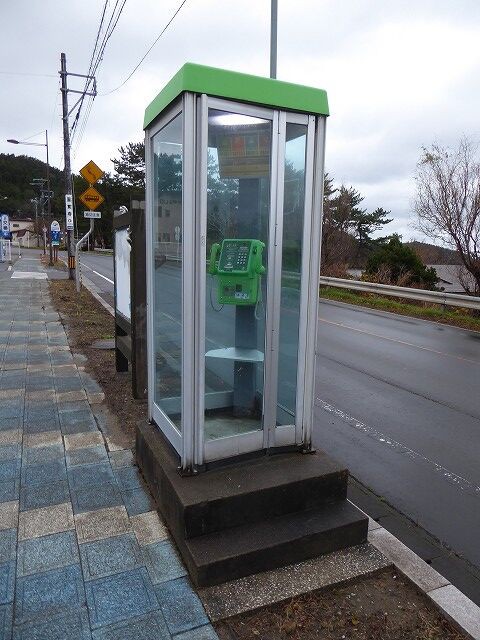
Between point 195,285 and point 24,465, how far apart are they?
2.18 metres

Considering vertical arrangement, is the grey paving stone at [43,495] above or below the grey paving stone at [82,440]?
below

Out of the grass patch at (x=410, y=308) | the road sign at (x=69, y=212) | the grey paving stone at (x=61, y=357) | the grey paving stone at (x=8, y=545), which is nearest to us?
the grey paving stone at (x=8, y=545)

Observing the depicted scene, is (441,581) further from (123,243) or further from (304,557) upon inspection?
(123,243)

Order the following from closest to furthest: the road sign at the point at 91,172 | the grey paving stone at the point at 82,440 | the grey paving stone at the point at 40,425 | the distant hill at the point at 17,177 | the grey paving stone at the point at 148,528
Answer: the grey paving stone at the point at 148,528, the grey paving stone at the point at 82,440, the grey paving stone at the point at 40,425, the road sign at the point at 91,172, the distant hill at the point at 17,177

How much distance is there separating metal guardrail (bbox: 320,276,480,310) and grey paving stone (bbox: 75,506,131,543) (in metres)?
11.6

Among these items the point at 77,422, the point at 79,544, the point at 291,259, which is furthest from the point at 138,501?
the point at 291,259

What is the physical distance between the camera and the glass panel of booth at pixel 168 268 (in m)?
3.01

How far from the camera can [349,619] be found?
227cm

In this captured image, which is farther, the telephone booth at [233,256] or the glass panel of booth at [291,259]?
the glass panel of booth at [291,259]

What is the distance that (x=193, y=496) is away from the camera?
2670 millimetres

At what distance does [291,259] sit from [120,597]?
2.14m

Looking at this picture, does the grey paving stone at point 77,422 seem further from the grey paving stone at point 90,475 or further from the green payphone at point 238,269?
the green payphone at point 238,269

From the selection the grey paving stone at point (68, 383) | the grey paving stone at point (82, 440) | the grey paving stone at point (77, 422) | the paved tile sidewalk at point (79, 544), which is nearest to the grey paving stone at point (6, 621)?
the paved tile sidewalk at point (79, 544)

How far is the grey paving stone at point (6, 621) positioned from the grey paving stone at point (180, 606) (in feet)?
2.23
